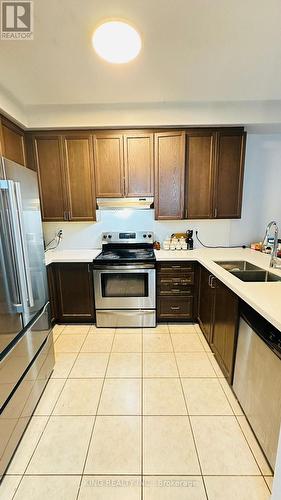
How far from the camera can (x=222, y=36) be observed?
1539mm

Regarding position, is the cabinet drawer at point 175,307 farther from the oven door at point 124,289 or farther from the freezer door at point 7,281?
the freezer door at point 7,281

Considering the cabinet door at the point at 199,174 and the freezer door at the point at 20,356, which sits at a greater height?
the cabinet door at the point at 199,174

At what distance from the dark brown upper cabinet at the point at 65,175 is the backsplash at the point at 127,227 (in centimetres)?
30

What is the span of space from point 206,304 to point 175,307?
475 mm

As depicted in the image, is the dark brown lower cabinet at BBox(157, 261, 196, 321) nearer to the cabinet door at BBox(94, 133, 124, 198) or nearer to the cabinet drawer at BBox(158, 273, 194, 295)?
the cabinet drawer at BBox(158, 273, 194, 295)

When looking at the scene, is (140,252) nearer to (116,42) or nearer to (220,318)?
(220,318)

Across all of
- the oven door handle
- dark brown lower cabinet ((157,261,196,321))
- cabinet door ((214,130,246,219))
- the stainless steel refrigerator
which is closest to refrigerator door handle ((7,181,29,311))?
the stainless steel refrigerator

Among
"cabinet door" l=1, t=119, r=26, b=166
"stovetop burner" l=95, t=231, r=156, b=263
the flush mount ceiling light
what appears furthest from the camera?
"stovetop burner" l=95, t=231, r=156, b=263

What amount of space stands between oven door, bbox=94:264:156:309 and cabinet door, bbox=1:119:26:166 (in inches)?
60.7

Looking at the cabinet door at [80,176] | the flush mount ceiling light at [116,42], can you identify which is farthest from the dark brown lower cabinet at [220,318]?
the flush mount ceiling light at [116,42]

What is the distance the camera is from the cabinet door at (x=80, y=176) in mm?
2689

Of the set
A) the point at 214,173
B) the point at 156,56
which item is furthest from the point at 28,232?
the point at 214,173

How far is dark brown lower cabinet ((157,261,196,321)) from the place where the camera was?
8.80 feet

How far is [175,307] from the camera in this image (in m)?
2.80
